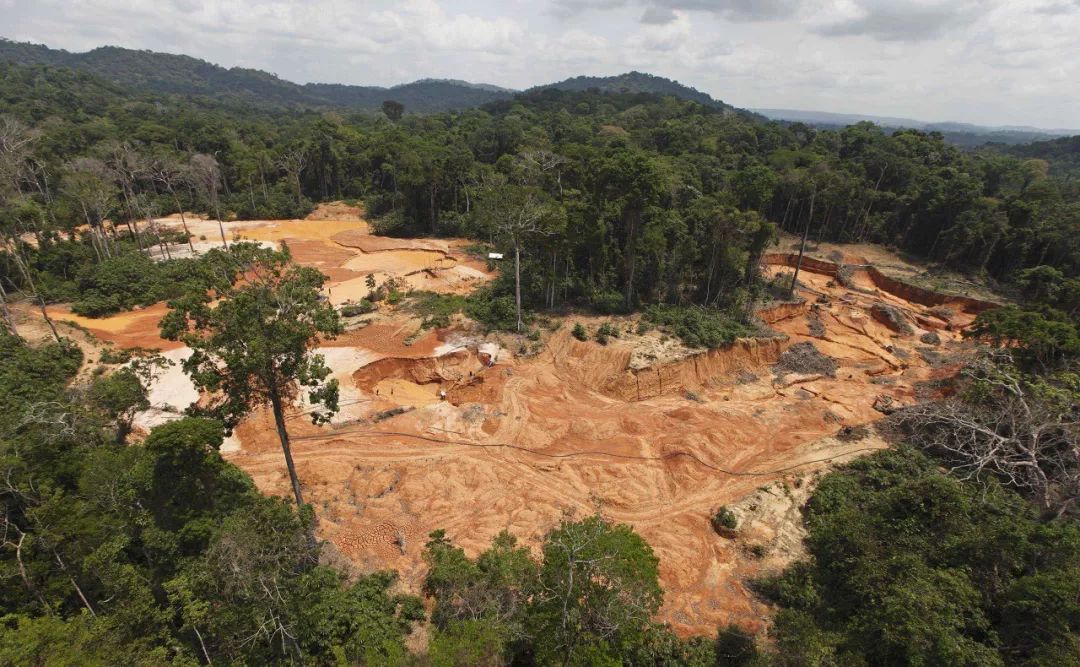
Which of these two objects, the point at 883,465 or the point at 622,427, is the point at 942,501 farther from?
the point at 622,427

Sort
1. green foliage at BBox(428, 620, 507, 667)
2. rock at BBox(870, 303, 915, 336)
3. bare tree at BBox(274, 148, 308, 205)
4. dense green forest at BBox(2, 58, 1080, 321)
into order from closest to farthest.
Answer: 1. green foliage at BBox(428, 620, 507, 667)
2. dense green forest at BBox(2, 58, 1080, 321)
3. rock at BBox(870, 303, 915, 336)
4. bare tree at BBox(274, 148, 308, 205)

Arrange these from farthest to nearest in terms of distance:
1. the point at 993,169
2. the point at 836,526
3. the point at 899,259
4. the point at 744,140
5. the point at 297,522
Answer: the point at 744,140 → the point at 993,169 → the point at 899,259 → the point at 836,526 → the point at 297,522

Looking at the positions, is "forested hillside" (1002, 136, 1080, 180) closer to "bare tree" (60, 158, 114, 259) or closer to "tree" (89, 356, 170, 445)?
"tree" (89, 356, 170, 445)

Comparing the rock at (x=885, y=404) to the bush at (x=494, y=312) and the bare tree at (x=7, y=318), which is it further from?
the bare tree at (x=7, y=318)

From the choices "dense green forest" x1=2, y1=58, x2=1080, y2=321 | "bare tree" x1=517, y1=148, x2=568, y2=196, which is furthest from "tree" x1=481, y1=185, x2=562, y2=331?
"bare tree" x1=517, y1=148, x2=568, y2=196

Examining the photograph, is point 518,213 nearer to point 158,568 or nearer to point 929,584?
point 158,568

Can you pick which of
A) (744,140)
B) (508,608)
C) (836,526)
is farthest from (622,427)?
(744,140)

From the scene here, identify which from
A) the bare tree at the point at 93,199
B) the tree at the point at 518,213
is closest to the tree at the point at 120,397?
the tree at the point at 518,213
